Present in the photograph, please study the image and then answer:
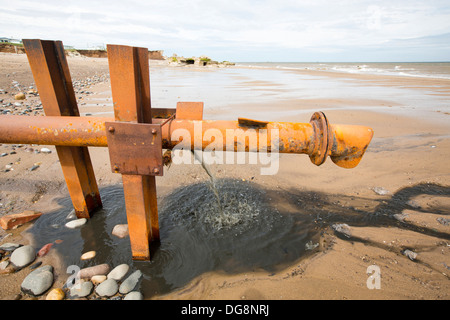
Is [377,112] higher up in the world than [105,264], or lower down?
higher up

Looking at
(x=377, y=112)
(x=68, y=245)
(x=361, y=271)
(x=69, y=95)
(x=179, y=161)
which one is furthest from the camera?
(x=377, y=112)

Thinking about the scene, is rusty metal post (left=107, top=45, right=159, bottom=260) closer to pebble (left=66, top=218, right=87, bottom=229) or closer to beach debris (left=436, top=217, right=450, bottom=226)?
pebble (left=66, top=218, right=87, bottom=229)

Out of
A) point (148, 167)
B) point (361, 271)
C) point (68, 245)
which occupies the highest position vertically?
point (148, 167)

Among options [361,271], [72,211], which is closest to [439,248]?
[361,271]

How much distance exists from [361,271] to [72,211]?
360 cm

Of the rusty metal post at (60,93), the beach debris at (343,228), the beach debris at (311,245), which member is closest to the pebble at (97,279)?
the rusty metal post at (60,93)

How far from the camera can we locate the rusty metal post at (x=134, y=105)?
63.7 inches

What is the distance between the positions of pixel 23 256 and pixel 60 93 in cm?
175

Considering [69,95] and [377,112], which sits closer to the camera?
[69,95]

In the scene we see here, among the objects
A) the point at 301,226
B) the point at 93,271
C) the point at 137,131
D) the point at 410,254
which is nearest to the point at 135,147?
the point at 137,131

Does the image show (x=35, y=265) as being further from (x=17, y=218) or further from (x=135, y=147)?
(x=135, y=147)

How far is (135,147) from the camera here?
1677mm

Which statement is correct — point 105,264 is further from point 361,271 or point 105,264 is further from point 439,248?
point 439,248

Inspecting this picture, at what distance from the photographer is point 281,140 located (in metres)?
1.79
